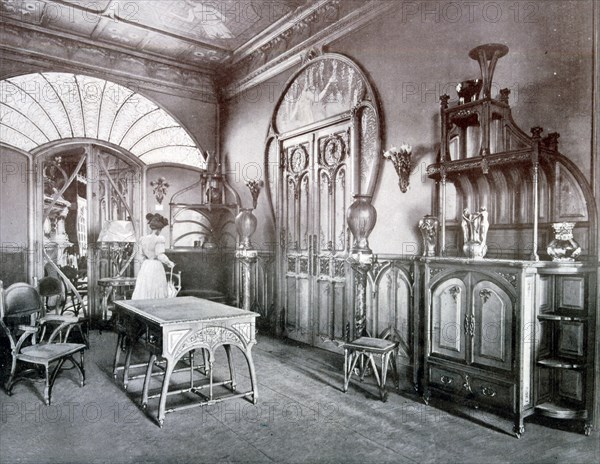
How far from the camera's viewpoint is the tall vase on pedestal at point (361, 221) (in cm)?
514

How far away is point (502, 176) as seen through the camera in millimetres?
4258

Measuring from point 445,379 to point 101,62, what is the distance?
24.2 ft

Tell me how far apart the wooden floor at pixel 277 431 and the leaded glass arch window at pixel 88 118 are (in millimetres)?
4521

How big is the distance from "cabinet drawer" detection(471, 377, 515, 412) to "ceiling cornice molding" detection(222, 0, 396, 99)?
4216mm

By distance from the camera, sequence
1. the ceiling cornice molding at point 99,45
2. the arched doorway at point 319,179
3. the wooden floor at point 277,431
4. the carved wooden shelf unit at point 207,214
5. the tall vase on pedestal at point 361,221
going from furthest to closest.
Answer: the carved wooden shelf unit at point 207,214 → the ceiling cornice molding at point 99,45 → the arched doorway at point 319,179 → the tall vase on pedestal at point 361,221 → the wooden floor at point 277,431

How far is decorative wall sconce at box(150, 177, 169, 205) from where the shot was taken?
8.50m

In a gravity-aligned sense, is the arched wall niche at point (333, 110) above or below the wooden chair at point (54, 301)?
above

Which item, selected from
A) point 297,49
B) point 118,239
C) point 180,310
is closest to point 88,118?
point 118,239

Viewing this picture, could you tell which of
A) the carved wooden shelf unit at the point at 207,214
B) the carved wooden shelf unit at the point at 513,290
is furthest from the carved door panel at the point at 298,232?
the carved wooden shelf unit at the point at 513,290

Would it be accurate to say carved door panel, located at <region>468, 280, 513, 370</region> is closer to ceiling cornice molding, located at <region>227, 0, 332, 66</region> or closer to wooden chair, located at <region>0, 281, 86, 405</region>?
wooden chair, located at <region>0, 281, 86, 405</region>

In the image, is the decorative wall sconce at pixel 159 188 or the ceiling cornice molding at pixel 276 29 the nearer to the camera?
the ceiling cornice molding at pixel 276 29

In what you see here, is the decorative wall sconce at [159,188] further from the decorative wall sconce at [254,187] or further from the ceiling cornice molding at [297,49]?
the ceiling cornice molding at [297,49]

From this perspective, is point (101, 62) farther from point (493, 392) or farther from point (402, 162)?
point (493, 392)

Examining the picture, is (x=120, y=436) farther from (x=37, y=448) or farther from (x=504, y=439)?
(x=504, y=439)
